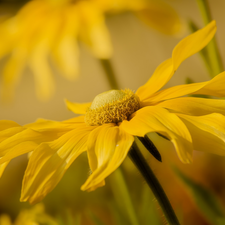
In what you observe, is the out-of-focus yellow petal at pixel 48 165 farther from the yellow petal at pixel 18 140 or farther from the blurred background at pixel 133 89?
the blurred background at pixel 133 89

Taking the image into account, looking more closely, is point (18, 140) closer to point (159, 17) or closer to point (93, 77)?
point (159, 17)

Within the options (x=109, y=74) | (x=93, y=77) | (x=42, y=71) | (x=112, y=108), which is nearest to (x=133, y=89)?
(x=93, y=77)

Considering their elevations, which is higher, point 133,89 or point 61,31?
point 61,31

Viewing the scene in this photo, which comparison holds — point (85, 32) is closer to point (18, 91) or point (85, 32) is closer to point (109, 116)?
point (109, 116)

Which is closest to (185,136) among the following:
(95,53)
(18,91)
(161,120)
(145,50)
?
(161,120)

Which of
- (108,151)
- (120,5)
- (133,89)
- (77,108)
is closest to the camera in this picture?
(108,151)

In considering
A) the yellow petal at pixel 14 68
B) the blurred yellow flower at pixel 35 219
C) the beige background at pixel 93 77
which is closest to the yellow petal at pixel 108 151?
the blurred yellow flower at pixel 35 219
